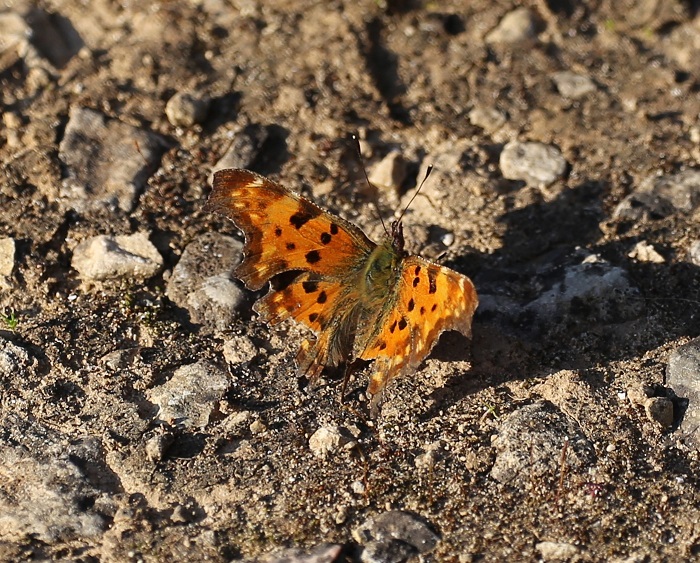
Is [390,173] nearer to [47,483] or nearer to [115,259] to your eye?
[115,259]

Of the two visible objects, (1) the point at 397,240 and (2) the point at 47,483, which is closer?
(2) the point at 47,483

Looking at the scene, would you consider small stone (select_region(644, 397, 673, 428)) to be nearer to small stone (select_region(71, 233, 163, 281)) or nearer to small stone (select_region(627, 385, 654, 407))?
small stone (select_region(627, 385, 654, 407))

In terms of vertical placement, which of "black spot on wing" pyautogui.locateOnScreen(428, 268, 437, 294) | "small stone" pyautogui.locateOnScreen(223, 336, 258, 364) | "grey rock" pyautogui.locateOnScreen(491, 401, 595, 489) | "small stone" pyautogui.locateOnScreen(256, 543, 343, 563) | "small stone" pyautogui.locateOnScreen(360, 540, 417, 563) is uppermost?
"black spot on wing" pyautogui.locateOnScreen(428, 268, 437, 294)

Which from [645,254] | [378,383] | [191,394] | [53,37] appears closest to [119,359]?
[191,394]

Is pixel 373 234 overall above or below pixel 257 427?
above

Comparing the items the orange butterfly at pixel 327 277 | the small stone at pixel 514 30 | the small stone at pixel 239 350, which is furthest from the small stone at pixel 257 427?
the small stone at pixel 514 30

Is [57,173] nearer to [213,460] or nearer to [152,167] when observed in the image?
[152,167]

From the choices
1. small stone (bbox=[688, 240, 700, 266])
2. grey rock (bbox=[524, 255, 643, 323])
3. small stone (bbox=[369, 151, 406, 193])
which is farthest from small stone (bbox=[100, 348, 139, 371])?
small stone (bbox=[688, 240, 700, 266])
